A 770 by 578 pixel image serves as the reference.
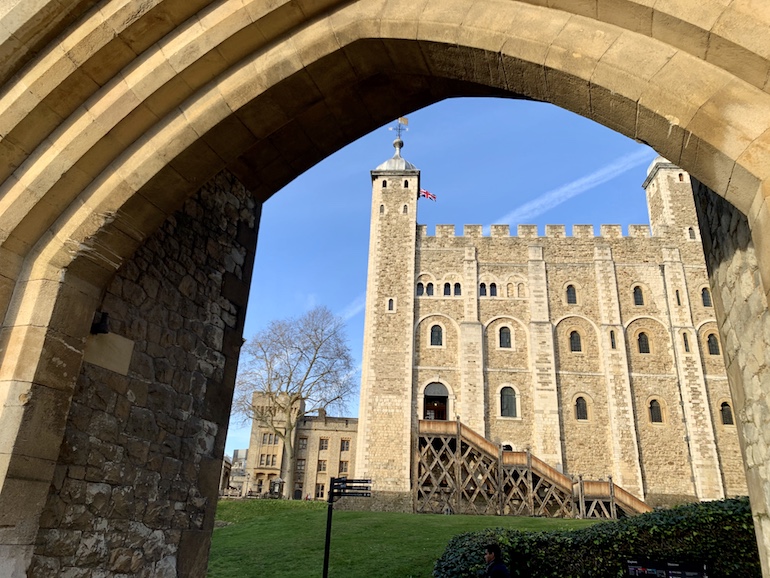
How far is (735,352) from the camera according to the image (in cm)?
340


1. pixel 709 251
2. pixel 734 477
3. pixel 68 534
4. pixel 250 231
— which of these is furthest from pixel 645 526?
pixel 734 477

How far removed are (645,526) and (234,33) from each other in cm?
775

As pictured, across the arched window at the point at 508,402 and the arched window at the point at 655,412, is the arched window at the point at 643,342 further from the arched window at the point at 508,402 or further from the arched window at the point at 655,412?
the arched window at the point at 508,402

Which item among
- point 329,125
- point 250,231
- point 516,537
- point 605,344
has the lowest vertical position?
point 516,537

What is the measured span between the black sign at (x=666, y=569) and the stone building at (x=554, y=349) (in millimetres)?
17589

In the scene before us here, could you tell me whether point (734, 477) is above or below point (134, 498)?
above

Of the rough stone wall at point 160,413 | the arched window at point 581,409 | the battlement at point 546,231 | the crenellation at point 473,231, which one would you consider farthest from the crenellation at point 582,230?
the rough stone wall at point 160,413

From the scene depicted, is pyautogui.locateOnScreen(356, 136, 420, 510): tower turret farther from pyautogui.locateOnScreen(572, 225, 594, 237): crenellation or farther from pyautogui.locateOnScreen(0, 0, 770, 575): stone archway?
pyautogui.locateOnScreen(0, 0, 770, 575): stone archway

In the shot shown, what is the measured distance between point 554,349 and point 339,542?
58.1ft

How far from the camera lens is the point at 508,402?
26.6 metres

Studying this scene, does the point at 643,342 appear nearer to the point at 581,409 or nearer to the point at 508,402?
the point at 581,409

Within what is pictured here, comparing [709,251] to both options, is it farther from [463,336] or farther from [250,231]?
[463,336]

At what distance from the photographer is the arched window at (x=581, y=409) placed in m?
26.4

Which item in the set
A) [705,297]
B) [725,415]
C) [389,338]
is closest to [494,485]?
[389,338]
